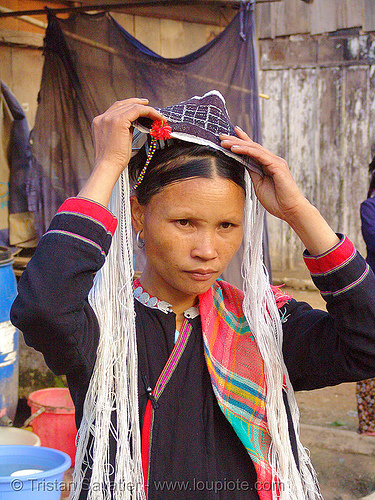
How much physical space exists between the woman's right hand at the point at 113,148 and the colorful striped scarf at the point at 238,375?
1.49 feet

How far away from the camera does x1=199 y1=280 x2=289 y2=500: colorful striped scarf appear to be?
1395 millimetres

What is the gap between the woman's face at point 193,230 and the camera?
140cm

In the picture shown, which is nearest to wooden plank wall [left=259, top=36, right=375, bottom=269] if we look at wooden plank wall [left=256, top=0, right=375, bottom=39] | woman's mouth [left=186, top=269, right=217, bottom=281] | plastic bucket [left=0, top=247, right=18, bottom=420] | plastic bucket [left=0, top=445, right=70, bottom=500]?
wooden plank wall [left=256, top=0, right=375, bottom=39]

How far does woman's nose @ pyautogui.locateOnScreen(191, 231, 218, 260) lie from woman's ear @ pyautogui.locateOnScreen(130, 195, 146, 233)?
0.81 feet

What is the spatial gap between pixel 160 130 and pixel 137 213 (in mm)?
293

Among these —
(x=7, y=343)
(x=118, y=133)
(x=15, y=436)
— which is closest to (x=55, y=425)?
(x=15, y=436)

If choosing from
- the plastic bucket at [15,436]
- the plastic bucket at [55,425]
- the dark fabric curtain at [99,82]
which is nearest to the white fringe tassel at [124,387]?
the plastic bucket at [15,436]

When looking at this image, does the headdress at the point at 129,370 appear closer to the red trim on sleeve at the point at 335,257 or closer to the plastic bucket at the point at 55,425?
the red trim on sleeve at the point at 335,257

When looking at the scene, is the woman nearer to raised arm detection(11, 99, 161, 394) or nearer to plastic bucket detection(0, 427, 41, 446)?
raised arm detection(11, 99, 161, 394)

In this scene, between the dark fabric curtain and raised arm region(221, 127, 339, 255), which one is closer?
raised arm region(221, 127, 339, 255)

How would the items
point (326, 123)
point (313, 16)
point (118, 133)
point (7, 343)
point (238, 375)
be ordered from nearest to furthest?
point (118, 133) < point (238, 375) < point (7, 343) < point (313, 16) < point (326, 123)

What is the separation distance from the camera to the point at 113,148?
4.46 feet

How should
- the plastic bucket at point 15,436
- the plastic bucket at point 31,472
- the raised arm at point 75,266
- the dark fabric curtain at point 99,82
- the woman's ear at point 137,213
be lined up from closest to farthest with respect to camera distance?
1. the raised arm at point 75,266
2. the woman's ear at point 137,213
3. the plastic bucket at point 31,472
4. the plastic bucket at point 15,436
5. the dark fabric curtain at point 99,82

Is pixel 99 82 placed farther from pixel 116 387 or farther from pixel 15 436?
pixel 116 387
